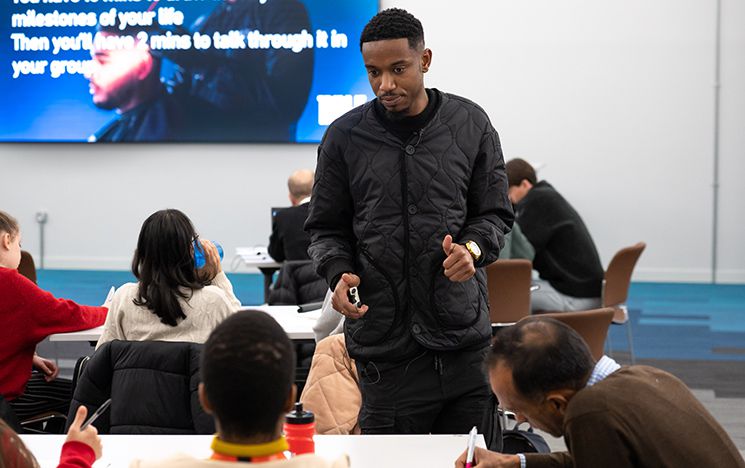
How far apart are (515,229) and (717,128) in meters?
4.84

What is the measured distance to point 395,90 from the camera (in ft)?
8.15

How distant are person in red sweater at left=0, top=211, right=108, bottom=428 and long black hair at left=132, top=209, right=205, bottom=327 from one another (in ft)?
1.95

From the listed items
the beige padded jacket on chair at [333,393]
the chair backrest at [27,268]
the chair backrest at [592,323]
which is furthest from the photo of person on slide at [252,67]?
the beige padded jacket on chair at [333,393]

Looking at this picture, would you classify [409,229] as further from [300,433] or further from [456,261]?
[300,433]

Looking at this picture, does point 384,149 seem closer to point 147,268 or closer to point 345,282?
point 345,282

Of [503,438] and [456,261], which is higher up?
[456,261]

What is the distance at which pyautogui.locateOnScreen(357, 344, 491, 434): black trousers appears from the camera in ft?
8.38

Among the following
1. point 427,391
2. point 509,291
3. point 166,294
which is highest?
point 166,294

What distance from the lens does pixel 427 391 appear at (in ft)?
8.41

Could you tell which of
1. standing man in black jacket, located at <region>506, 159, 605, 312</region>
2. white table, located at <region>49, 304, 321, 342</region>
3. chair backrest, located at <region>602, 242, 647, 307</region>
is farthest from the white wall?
white table, located at <region>49, 304, 321, 342</region>

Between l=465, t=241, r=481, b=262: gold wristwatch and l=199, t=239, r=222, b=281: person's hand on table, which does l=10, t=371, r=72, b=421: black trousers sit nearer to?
l=199, t=239, r=222, b=281: person's hand on table

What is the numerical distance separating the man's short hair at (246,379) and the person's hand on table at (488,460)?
2.41ft

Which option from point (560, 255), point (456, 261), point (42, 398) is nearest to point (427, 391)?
point (456, 261)

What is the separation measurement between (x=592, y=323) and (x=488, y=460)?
2012mm
